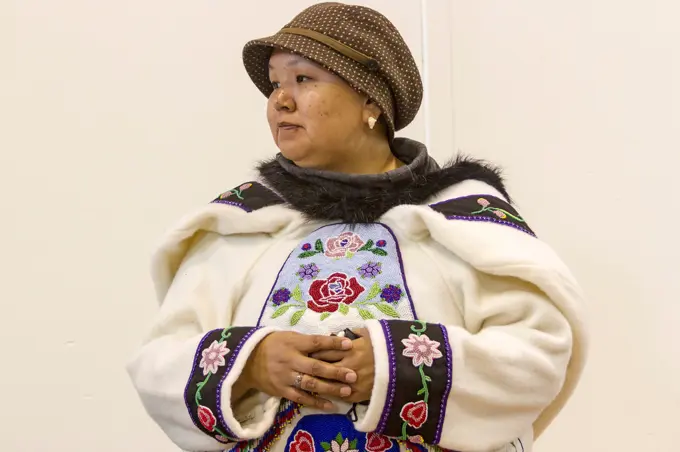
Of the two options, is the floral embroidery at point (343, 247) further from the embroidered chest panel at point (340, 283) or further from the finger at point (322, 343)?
the finger at point (322, 343)

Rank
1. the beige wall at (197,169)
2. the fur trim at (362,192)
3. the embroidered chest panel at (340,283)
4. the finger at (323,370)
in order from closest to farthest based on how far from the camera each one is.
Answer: the finger at (323,370) → the embroidered chest panel at (340,283) → the fur trim at (362,192) → the beige wall at (197,169)

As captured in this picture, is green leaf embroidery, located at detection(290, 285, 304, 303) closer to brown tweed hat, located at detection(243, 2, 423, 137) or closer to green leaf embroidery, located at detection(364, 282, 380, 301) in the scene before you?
green leaf embroidery, located at detection(364, 282, 380, 301)

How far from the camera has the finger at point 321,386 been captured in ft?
3.91

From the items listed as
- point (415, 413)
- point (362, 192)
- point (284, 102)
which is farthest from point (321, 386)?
point (284, 102)

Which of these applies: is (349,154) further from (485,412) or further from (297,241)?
(485,412)

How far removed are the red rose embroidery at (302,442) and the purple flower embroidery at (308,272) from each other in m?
0.23

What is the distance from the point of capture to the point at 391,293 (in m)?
1.31

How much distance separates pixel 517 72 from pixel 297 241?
0.87 meters

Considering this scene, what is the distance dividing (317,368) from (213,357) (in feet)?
0.50

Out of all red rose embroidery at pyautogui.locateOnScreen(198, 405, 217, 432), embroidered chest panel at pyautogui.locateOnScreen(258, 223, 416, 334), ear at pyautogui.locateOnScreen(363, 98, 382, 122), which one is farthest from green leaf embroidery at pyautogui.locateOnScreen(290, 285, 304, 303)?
ear at pyautogui.locateOnScreen(363, 98, 382, 122)

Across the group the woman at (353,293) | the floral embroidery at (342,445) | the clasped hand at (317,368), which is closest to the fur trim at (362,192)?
the woman at (353,293)

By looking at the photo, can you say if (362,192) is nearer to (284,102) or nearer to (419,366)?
(284,102)

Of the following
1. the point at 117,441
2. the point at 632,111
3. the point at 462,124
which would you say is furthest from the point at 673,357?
the point at 117,441

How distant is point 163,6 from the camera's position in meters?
2.06
